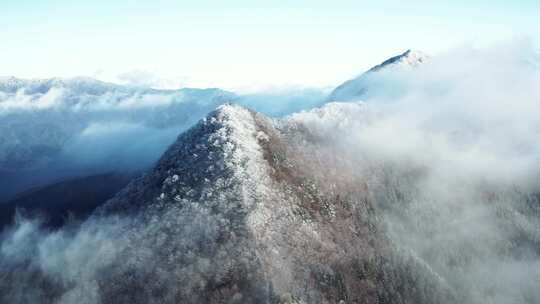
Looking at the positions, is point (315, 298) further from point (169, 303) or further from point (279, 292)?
point (169, 303)

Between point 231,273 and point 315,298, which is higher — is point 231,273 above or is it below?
above

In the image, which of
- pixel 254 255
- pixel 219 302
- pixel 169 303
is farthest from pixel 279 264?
pixel 169 303

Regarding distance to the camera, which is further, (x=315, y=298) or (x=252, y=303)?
(x=315, y=298)

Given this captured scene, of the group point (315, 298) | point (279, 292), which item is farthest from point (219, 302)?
point (315, 298)

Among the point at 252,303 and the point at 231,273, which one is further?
the point at 231,273

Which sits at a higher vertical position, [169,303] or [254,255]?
[254,255]

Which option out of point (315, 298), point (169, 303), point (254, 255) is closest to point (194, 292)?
point (169, 303)

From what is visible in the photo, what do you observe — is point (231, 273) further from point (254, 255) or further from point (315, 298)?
point (315, 298)
